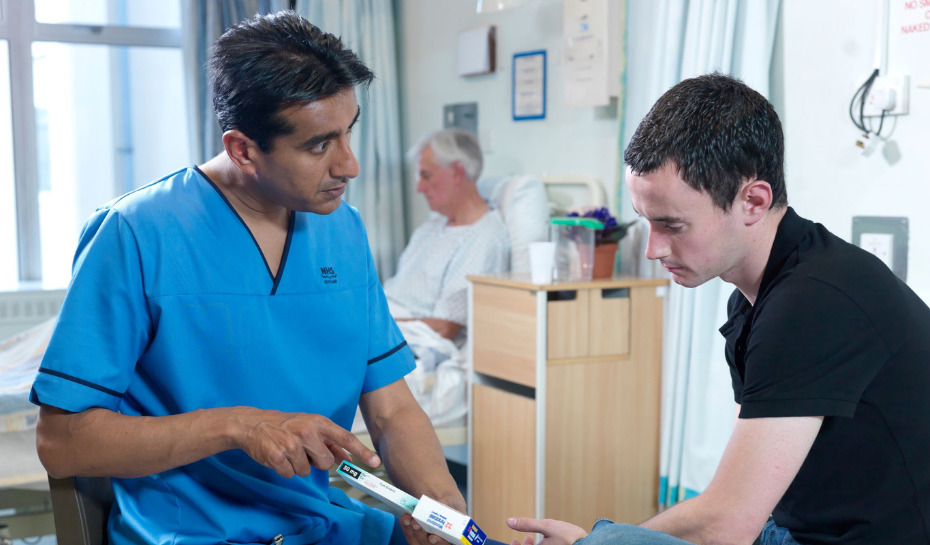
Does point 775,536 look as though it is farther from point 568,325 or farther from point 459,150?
point 459,150

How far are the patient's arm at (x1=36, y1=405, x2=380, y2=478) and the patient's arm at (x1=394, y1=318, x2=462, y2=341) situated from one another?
1.89 meters

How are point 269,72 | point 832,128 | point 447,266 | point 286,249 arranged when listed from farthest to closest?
point 447,266
point 832,128
point 286,249
point 269,72

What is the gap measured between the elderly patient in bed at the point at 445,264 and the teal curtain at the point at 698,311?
68cm

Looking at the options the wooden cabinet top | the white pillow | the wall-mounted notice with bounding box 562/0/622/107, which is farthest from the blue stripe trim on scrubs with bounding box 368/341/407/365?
the wall-mounted notice with bounding box 562/0/622/107

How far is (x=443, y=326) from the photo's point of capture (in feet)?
10.1

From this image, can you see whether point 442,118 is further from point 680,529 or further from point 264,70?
point 680,529

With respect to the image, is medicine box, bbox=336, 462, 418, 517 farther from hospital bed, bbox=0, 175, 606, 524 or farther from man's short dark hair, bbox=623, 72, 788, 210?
hospital bed, bbox=0, 175, 606, 524

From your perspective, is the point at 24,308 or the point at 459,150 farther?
the point at 24,308

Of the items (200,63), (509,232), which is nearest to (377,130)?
(200,63)

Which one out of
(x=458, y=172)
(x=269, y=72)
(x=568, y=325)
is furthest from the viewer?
(x=458, y=172)

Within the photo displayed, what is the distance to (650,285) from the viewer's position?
270 cm

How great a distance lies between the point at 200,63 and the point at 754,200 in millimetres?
3672

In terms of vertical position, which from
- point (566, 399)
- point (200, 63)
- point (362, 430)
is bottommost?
point (362, 430)

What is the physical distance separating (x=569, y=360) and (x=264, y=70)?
1.56 m
